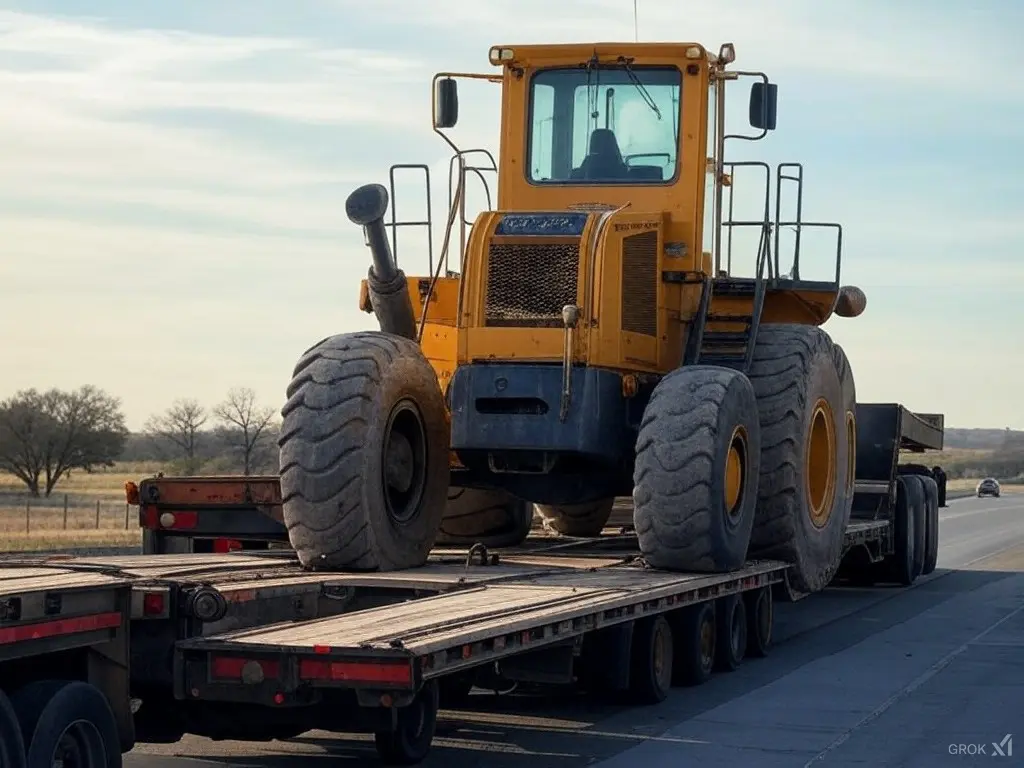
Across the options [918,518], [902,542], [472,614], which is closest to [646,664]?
[472,614]

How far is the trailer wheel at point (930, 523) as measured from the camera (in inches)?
915

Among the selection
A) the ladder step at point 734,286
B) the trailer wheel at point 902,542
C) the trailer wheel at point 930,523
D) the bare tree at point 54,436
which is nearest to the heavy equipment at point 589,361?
the ladder step at point 734,286

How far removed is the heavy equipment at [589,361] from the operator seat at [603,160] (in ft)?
0.05

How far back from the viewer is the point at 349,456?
11.2m

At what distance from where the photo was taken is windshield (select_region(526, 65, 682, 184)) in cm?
1382

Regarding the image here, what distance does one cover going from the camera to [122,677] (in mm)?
7758

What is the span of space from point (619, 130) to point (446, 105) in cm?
139

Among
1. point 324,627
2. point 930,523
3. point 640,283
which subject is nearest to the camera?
point 324,627

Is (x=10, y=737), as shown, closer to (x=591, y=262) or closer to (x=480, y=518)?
(x=591, y=262)

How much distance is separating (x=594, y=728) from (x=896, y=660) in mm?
4287

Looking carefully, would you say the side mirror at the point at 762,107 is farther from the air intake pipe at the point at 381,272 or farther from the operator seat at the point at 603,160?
the air intake pipe at the point at 381,272

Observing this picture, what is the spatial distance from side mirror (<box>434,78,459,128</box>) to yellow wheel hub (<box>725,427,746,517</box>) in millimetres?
3455

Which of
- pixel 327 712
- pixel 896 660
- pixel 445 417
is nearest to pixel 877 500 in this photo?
pixel 896 660

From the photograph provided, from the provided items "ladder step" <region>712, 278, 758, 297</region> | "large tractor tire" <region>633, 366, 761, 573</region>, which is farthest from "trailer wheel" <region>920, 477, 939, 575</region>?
"large tractor tire" <region>633, 366, 761, 573</region>
